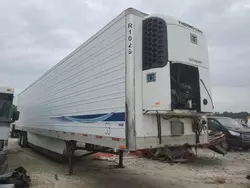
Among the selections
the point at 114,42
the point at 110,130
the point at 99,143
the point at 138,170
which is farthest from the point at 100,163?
the point at 114,42

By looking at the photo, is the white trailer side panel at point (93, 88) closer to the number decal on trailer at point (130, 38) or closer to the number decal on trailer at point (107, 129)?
the number decal on trailer at point (107, 129)

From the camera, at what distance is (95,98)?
5613mm

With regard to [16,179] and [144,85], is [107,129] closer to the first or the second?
[144,85]

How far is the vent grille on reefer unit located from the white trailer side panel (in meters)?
0.46

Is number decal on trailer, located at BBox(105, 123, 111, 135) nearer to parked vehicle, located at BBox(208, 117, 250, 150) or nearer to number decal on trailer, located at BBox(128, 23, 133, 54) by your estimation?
number decal on trailer, located at BBox(128, 23, 133, 54)

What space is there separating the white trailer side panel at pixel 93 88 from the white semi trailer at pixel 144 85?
0.02 metres

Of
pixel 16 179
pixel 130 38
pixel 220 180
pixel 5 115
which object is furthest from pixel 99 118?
pixel 220 180

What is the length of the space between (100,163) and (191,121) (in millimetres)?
4859

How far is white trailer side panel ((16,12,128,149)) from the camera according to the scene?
4793 mm

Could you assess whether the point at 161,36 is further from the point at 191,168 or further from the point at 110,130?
the point at 191,168

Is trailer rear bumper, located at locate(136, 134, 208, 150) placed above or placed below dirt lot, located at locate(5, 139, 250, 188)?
above

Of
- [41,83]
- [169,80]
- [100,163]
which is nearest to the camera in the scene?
[169,80]

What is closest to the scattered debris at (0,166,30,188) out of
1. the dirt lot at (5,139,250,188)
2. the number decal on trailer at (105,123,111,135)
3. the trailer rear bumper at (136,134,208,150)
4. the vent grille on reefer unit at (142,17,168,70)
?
the dirt lot at (5,139,250,188)

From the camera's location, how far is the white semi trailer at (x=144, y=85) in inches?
175
